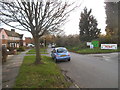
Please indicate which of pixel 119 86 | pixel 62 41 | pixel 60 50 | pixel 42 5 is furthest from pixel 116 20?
pixel 62 41

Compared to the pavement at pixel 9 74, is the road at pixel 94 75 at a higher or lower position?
lower

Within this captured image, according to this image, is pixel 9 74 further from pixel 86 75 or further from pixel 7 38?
pixel 7 38

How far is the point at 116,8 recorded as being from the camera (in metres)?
19.0

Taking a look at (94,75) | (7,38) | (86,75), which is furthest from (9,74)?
(7,38)

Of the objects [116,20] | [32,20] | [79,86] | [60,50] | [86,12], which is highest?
[86,12]

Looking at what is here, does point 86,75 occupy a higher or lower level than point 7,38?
lower

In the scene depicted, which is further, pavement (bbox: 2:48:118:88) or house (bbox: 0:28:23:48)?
house (bbox: 0:28:23:48)

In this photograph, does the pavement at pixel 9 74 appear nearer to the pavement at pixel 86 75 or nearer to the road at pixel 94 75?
the pavement at pixel 86 75

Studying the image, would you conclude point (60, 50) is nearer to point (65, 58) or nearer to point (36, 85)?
point (65, 58)

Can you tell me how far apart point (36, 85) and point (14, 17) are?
530 centimetres

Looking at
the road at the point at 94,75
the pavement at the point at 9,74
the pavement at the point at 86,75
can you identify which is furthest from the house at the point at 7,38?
the road at the point at 94,75

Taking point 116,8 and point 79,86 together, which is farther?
point 116,8

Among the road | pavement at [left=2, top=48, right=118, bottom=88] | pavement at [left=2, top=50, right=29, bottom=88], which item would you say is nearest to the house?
pavement at [left=2, top=50, right=29, bottom=88]

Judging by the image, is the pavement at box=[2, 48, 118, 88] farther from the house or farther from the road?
the house
